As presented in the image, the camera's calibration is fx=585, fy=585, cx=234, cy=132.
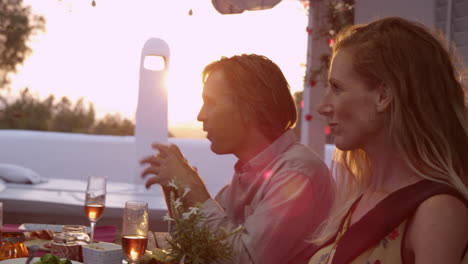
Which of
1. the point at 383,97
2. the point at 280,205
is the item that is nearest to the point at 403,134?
the point at 383,97

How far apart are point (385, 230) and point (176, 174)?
3.31 feet

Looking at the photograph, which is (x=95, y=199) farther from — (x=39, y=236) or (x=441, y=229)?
(x=441, y=229)

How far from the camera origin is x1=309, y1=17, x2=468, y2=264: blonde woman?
40.9 inches

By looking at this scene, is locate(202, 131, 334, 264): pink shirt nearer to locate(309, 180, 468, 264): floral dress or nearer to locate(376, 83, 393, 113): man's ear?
locate(309, 180, 468, 264): floral dress

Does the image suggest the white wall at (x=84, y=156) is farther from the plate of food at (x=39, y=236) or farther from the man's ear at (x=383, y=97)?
the man's ear at (x=383, y=97)

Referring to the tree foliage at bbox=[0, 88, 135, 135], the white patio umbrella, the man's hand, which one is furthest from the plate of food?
the tree foliage at bbox=[0, 88, 135, 135]

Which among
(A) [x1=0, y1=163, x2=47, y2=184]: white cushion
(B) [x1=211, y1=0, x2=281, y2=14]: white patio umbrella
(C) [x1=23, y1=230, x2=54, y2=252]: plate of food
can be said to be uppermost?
(B) [x1=211, y1=0, x2=281, y2=14]: white patio umbrella

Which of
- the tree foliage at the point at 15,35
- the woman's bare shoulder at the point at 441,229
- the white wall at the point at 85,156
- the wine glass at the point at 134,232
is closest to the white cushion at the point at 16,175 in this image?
the white wall at the point at 85,156

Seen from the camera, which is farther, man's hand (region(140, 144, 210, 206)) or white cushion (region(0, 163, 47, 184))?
white cushion (region(0, 163, 47, 184))

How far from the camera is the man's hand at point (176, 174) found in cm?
200

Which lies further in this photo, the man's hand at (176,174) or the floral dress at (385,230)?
the man's hand at (176,174)

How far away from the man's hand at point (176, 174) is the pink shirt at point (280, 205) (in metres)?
0.05

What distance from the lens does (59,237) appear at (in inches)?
73.5

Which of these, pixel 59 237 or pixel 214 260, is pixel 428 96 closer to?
pixel 214 260
